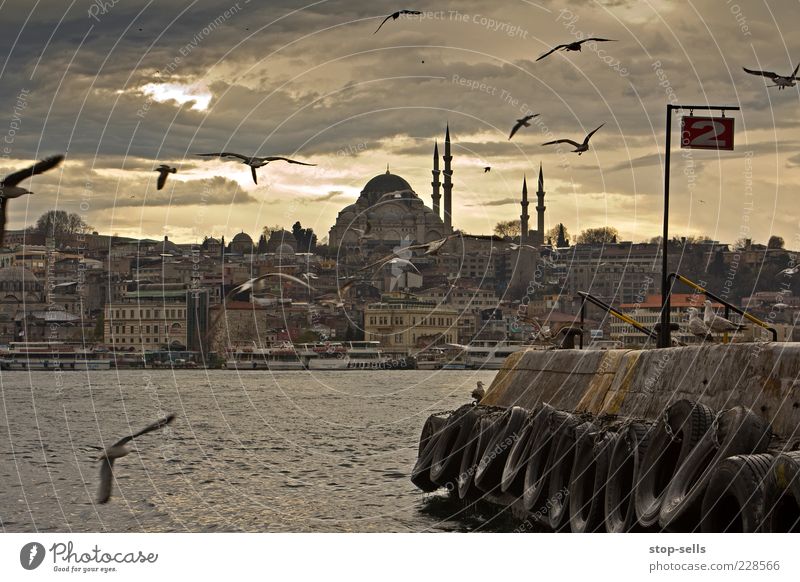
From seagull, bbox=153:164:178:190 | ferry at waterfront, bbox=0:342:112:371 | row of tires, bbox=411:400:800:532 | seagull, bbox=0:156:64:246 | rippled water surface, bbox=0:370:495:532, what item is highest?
seagull, bbox=153:164:178:190

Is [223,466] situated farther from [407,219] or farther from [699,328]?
[407,219]

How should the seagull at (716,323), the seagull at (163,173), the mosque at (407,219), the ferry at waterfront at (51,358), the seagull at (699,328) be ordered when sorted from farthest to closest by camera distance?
the ferry at waterfront at (51,358)
the mosque at (407,219)
the seagull at (163,173)
the seagull at (716,323)
the seagull at (699,328)

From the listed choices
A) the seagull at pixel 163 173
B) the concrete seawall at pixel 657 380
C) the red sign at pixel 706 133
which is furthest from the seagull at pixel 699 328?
the seagull at pixel 163 173

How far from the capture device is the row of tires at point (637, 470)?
927cm

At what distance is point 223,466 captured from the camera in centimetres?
3394

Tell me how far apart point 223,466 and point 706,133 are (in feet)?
63.2

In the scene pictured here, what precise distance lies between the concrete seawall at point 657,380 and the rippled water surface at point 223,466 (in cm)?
252

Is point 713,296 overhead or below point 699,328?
overhead

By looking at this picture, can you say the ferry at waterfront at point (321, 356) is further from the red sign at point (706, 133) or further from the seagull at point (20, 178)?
the seagull at point (20, 178)

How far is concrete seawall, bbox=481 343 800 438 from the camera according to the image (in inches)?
450

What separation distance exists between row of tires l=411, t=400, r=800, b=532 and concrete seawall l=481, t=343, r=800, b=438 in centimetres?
40

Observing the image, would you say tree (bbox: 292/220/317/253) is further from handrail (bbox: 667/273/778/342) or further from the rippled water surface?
handrail (bbox: 667/273/778/342)

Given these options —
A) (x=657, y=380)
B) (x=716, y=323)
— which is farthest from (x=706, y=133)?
(x=657, y=380)

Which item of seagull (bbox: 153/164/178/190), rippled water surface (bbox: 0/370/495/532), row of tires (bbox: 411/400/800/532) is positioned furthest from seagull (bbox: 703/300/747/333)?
seagull (bbox: 153/164/178/190)
